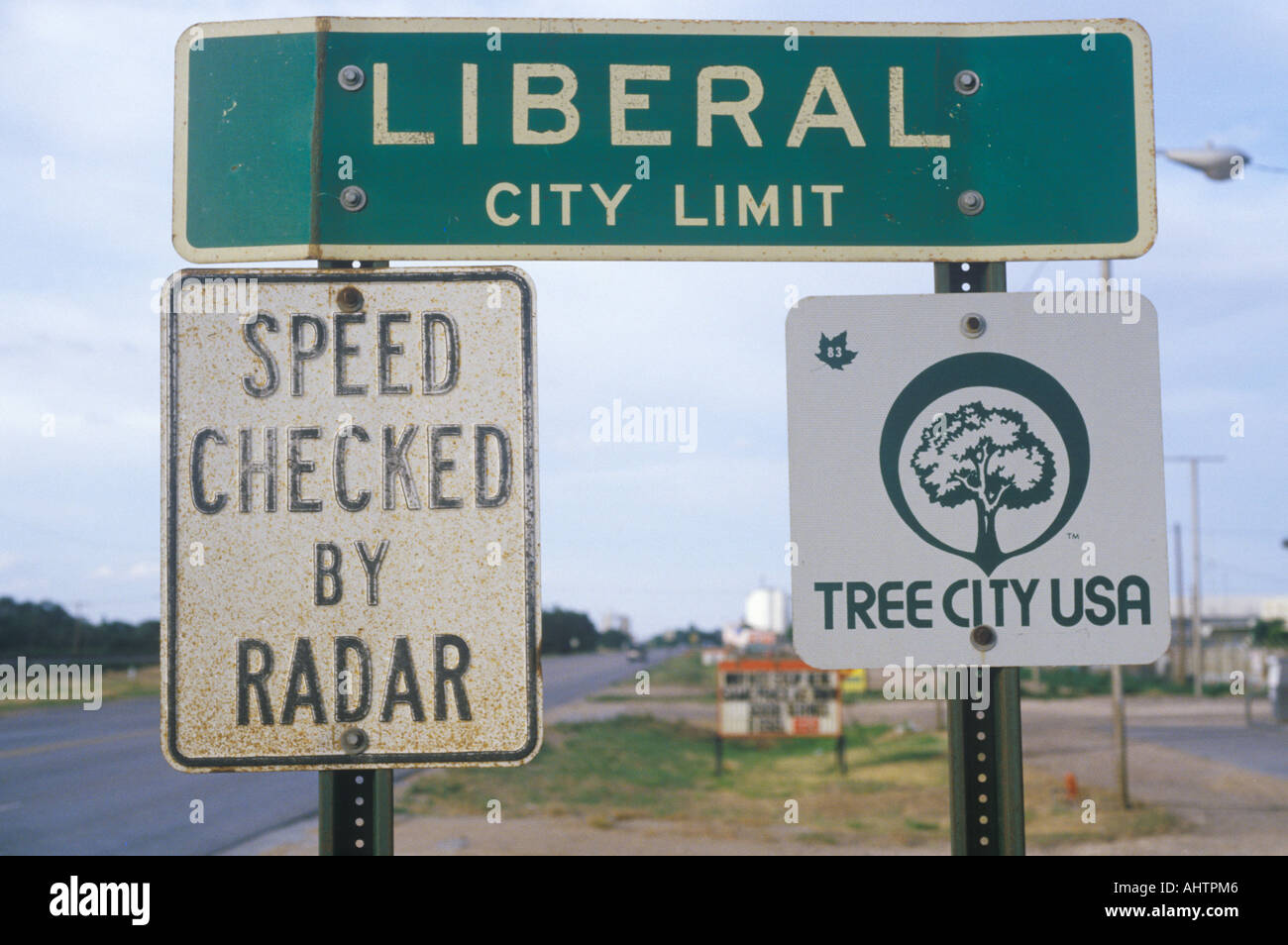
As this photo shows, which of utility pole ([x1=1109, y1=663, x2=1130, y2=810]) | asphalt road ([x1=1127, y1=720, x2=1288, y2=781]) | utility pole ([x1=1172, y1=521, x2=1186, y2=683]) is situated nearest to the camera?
utility pole ([x1=1109, y1=663, x2=1130, y2=810])

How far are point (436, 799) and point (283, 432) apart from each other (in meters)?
16.0

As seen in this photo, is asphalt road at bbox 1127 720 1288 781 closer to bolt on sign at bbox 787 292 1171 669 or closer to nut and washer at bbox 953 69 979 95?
bolt on sign at bbox 787 292 1171 669

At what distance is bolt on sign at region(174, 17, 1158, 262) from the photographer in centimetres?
240

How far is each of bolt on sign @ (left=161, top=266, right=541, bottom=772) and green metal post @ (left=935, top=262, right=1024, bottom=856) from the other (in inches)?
36.3

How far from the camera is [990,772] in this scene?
2344 mm

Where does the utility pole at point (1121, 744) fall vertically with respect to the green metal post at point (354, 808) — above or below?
below

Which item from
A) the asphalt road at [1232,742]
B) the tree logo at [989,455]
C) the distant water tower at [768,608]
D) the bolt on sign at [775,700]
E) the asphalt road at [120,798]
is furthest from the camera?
the distant water tower at [768,608]

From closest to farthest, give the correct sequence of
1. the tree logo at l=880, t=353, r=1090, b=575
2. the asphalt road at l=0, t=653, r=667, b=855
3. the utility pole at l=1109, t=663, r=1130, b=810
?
the tree logo at l=880, t=353, r=1090, b=575 → the asphalt road at l=0, t=653, r=667, b=855 → the utility pole at l=1109, t=663, r=1130, b=810

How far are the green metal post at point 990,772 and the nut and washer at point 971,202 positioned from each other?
98 cm

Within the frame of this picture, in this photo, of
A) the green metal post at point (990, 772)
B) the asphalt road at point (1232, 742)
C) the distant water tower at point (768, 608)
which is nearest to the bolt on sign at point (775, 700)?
the asphalt road at point (1232, 742)

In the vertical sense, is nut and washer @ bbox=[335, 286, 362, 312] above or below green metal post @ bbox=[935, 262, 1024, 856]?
above

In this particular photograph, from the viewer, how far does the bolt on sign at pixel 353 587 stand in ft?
6.68

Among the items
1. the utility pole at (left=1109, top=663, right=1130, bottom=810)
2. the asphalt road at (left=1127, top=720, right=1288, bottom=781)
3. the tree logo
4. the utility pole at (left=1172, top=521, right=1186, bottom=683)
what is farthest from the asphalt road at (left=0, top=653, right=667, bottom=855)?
the utility pole at (left=1172, top=521, right=1186, bottom=683)

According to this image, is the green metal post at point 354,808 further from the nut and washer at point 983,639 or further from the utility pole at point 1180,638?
the utility pole at point 1180,638
